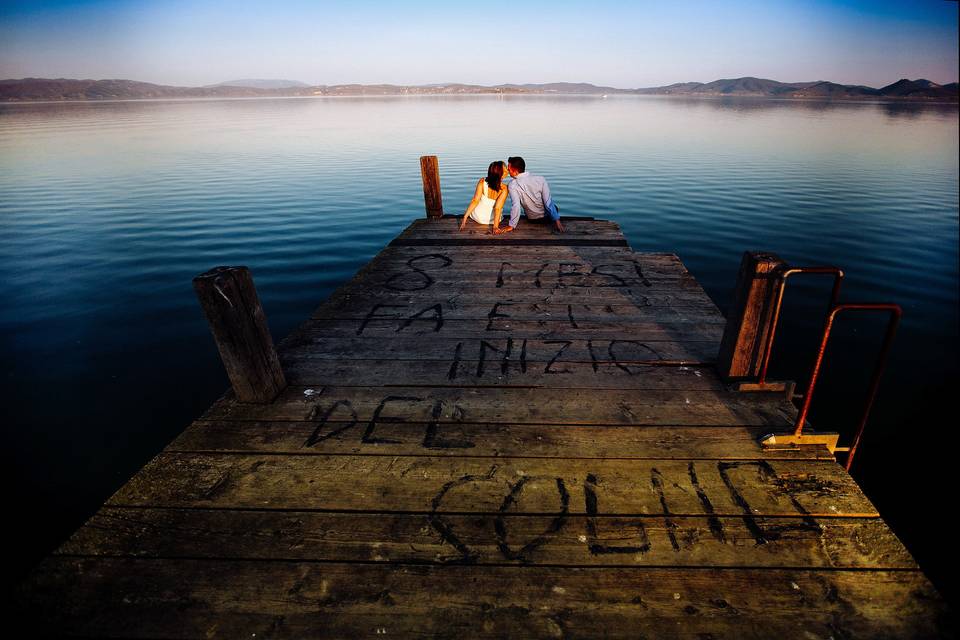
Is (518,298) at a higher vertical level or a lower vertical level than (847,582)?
higher

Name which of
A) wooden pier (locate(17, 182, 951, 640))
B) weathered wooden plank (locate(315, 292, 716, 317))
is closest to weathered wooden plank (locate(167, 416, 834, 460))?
wooden pier (locate(17, 182, 951, 640))

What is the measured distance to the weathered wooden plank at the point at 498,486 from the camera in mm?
2490

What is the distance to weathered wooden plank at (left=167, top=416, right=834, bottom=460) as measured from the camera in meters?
2.88

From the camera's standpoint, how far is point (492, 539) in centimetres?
231

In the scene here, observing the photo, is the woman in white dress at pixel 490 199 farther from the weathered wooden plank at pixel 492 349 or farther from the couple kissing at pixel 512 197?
the weathered wooden plank at pixel 492 349

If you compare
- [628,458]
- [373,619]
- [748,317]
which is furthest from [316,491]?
[748,317]

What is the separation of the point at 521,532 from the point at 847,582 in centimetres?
159

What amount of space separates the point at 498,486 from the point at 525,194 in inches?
263

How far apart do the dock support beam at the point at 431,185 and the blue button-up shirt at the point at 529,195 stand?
202cm

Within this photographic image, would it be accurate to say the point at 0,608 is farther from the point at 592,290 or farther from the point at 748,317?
the point at 592,290

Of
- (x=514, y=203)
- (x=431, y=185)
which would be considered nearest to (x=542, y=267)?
(x=514, y=203)

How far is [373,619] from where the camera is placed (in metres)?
1.97

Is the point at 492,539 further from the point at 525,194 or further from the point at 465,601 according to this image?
the point at 525,194

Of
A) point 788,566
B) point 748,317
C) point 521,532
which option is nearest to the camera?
point 788,566
